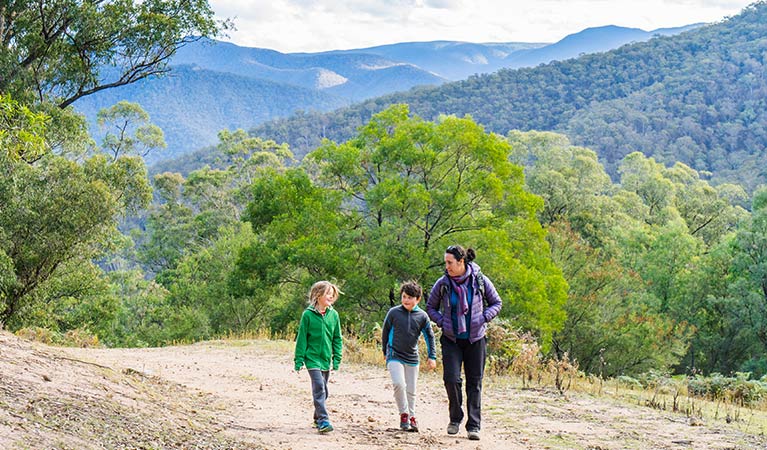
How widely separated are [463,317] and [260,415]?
7.94ft

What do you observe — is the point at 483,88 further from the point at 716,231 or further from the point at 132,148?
the point at 132,148

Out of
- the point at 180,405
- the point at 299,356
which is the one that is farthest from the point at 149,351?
the point at 299,356

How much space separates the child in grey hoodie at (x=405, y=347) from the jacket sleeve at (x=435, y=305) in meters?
0.13

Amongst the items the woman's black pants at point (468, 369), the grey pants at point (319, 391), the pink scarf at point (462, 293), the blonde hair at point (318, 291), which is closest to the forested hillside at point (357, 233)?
the woman's black pants at point (468, 369)

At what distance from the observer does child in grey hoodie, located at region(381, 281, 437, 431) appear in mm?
6793

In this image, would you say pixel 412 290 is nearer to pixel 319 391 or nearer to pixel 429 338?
pixel 429 338

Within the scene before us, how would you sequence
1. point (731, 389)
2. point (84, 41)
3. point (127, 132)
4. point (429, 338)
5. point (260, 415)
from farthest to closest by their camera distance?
point (127, 132) → point (84, 41) → point (731, 389) → point (260, 415) → point (429, 338)

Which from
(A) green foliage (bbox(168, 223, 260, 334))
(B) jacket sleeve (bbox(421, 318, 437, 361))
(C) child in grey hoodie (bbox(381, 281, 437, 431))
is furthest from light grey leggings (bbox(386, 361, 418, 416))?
(A) green foliage (bbox(168, 223, 260, 334))

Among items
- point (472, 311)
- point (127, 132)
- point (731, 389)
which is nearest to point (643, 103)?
point (127, 132)

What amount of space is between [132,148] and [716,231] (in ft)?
119

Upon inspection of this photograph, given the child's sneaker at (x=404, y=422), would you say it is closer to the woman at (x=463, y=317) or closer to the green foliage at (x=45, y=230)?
the woman at (x=463, y=317)

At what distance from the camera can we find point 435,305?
6.75 m

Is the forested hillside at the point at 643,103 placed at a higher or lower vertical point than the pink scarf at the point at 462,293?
higher

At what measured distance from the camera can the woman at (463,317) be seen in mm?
6582
